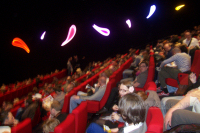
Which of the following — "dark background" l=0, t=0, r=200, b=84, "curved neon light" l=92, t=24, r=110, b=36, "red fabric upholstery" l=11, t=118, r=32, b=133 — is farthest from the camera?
"curved neon light" l=92, t=24, r=110, b=36

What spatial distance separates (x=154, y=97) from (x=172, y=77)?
96 cm

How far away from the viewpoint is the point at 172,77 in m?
2.13

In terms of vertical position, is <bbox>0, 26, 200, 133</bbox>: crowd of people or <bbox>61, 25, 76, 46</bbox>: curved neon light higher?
<bbox>61, 25, 76, 46</bbox>: curved neon light

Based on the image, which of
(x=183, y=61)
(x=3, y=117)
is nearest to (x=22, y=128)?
(x=3, y=117)

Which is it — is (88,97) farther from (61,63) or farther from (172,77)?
(61,63)

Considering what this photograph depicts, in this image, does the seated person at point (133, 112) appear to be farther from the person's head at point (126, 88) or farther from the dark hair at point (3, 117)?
the dark hair at point (3, 117)

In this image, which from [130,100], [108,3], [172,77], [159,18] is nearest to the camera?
[130,100]

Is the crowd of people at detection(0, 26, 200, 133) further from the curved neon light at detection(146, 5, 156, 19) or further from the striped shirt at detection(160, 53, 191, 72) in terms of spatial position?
the curved neon light at detection(146, 5, 156, 19)

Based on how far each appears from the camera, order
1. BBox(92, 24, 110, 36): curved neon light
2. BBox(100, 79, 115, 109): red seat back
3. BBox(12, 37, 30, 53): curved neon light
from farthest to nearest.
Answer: BBox(92, 24, 110, 36): curved neon light, BBox(12, 37, 30, 53): curved neon light, BBox(100, 79, 115, 109): red seat back

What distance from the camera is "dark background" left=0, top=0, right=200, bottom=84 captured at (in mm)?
5645

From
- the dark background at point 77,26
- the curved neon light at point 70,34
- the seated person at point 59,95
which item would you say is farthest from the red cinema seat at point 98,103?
the curved neon light at point 70,34

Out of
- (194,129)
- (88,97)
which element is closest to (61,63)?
(88,97)

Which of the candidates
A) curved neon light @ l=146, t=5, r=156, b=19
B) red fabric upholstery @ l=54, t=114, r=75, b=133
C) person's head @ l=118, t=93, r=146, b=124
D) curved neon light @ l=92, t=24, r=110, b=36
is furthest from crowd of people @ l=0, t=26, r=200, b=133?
curved neon light @ l=92, t=24, r=110, b=36

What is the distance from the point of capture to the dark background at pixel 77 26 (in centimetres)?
564
